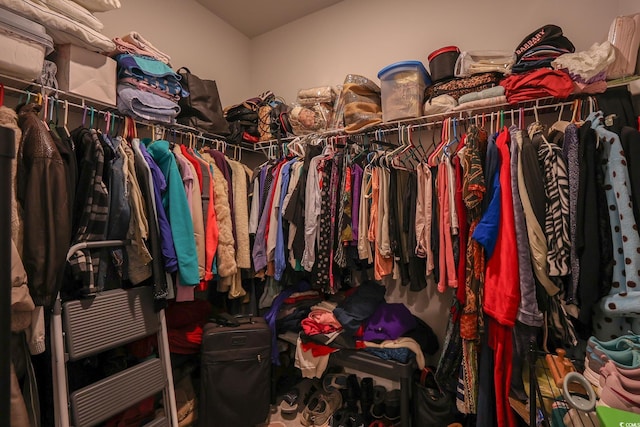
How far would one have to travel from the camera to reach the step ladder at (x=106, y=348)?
125 centimetres

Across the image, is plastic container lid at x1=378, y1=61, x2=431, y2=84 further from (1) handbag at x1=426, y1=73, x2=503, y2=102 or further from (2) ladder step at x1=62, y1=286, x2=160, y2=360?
(2) ladder step at x1=62, y1=286, x2=160, y2=360

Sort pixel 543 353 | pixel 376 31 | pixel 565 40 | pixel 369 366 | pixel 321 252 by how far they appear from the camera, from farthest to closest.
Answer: pixel 376 31, pixel 321 252, pixel 369 366, pixel 565 40, pixel 543 353

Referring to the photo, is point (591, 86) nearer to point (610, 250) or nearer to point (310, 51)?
point (610, 250)

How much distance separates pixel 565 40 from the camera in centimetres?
160

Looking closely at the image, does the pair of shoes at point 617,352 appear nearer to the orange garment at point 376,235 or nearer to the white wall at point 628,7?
the orange garment at point 376,235

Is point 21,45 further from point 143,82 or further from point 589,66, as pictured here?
point 589,66

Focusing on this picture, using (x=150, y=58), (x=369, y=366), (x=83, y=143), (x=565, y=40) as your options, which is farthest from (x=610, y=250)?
(x=150, y=58)

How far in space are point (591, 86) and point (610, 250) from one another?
0.82 metres

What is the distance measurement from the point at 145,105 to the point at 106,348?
4.27 ft

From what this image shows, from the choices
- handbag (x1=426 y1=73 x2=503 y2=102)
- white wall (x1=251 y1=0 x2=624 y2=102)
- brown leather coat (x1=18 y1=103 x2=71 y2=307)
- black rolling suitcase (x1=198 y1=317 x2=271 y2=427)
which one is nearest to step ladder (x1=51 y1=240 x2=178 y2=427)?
brown leather coat (x1=18 y1=103 x2=71 y2=307)

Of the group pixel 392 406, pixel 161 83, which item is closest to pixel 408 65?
pixel 161 83

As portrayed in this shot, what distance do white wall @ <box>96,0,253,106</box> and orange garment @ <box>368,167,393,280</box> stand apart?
1800 mm

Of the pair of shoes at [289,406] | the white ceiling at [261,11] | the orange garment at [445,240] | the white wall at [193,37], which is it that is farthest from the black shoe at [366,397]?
the white ceiling at [261,11]

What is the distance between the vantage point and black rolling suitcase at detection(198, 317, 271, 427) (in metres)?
1.79
